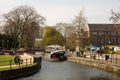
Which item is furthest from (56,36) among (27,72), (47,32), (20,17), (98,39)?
(27,72)

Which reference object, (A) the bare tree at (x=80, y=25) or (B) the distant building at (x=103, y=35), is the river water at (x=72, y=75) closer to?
(A) the bare tree at (x=80, y=25)

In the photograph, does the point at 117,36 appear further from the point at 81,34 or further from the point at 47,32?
the point at 81,34

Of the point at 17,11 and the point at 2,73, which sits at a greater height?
the point at 17,11

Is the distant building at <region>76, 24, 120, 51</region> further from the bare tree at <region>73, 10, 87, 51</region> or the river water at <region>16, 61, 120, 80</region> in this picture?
the river water at <region>16, 61, 120, 80</region>

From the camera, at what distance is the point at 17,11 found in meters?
122

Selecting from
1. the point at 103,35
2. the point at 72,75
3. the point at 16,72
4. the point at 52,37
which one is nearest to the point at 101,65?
the point at 72,75

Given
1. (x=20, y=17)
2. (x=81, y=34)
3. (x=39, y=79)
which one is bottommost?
(x=39, y=79)

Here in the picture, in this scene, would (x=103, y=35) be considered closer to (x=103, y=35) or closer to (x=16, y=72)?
(x=103, y=35)

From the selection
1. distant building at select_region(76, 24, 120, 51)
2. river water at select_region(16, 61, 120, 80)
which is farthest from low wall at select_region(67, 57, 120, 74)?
distant building at select_region(76, 24, 120, 51)

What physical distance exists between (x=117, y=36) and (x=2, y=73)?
117978 mm

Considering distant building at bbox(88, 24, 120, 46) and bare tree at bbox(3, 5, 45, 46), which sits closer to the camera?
bare tree at bbox(3, 5, 45, 46)

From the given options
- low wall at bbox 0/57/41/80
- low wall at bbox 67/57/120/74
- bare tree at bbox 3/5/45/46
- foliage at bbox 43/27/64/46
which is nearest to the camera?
low wall at bbox 0/57/41/80

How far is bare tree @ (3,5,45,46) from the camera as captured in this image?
120m

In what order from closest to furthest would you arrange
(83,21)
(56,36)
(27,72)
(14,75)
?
(14,75) < (27,72) < (83,21) < (56,36)
